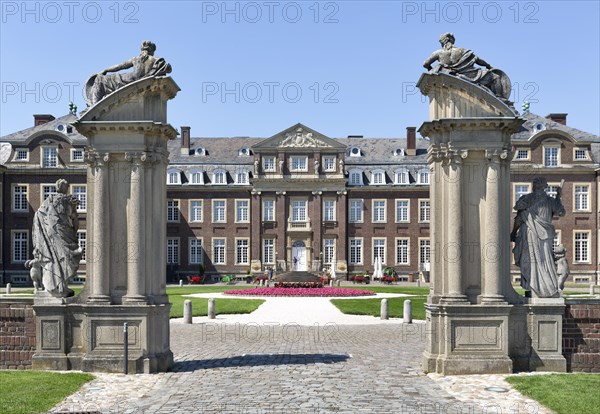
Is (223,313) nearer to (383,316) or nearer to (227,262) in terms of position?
(383,316)

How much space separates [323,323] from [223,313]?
4595 millimetres

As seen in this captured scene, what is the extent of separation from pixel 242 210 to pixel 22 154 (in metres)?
16.9

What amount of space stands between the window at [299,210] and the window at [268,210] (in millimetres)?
1646

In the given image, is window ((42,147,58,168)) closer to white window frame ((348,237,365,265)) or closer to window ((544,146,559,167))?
white window frame ((348,237,365,265))

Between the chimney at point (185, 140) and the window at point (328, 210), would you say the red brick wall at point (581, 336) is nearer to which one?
the window at point (328, 210)

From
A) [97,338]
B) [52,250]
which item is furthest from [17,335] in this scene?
[52,250]

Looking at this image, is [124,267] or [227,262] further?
[227,262]

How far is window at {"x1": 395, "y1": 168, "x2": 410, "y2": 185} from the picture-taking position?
178 ft

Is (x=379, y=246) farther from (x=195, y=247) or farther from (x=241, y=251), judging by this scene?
(x=195, y=247)

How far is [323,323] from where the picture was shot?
21297mm

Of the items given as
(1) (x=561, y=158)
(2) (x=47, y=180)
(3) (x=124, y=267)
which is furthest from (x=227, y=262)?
(3) (x=124, y=267)

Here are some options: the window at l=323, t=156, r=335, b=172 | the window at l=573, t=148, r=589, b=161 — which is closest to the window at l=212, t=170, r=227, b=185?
the window at l=323, t=156, r=335, b=172

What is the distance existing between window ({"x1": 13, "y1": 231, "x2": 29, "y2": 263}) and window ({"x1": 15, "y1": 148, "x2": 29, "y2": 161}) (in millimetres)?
5505

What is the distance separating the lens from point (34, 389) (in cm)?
1036
